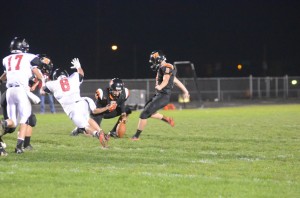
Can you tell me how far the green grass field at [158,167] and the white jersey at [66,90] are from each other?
788 millimetres

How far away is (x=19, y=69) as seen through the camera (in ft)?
32.9

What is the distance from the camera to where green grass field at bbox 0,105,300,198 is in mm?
6754

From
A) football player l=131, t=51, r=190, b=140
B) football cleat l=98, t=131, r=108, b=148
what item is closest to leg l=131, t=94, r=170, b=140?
football player l=131, t=51, r=190, b=140

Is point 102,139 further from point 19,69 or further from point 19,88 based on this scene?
point 19,69

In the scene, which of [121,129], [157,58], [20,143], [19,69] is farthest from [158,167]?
[157,58]

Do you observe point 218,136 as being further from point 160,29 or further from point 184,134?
point 160,29

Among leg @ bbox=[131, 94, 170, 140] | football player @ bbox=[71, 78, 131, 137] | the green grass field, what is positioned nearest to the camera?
the green grass field

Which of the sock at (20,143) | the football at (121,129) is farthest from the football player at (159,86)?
the sock at (20,143)

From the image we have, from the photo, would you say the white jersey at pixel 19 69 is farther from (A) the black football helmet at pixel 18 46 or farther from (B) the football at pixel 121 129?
(B) the football at pixel 121 129

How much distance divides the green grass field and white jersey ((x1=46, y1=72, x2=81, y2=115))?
788 millimetres

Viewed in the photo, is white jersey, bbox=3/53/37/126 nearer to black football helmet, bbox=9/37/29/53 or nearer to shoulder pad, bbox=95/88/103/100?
black football helmet, bbox=9/37/29/53

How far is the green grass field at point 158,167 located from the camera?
6.75 m

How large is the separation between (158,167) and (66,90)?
3.20m

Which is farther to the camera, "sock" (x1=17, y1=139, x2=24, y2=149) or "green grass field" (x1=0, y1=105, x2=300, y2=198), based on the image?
"sock" (x1=17, y1=139, x2=24, y2=149)
